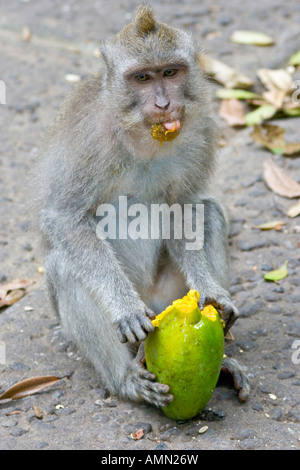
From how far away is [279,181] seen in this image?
21.5 feet

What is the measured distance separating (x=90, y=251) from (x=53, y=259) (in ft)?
0.85

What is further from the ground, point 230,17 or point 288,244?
point 230,17

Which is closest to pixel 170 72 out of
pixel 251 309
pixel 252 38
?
pixel 251 309

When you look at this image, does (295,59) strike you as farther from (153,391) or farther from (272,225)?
(153,391)

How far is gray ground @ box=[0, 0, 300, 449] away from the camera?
13.5ft

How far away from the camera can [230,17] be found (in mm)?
9164

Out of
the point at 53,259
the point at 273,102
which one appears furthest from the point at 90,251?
the point at 273,102

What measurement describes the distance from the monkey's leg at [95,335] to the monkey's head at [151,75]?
40.6 inches

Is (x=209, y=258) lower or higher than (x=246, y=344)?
higher

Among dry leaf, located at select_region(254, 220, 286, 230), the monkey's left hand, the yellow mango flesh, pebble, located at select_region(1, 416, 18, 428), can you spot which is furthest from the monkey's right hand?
dry leaf, located at select_region(254, 220, 286, 230)

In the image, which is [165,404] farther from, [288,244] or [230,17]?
[230,17]

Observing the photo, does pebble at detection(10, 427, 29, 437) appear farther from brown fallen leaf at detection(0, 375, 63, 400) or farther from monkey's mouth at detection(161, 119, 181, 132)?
monkey's mouth at detection(161, 119, 181, 132)

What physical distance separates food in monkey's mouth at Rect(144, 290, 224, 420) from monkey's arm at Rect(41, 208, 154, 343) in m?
0.32

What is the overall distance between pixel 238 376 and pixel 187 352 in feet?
2.37
